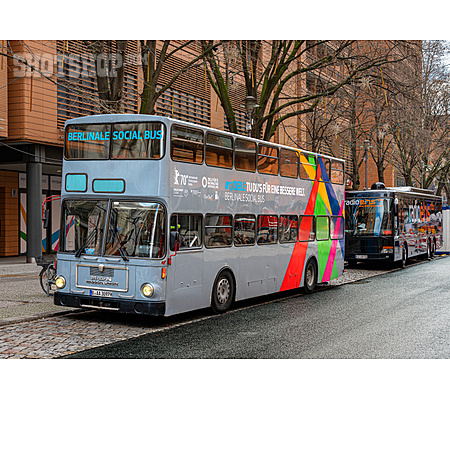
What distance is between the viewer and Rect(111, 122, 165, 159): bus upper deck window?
9953mm

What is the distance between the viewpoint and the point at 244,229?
1248cm

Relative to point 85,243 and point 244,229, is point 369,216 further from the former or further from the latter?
point 85,243

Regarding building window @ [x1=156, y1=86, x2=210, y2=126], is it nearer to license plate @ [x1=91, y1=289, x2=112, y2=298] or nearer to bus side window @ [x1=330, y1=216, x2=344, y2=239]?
bus side window @ [x1=330, y1=216, x2=344, y2=239]

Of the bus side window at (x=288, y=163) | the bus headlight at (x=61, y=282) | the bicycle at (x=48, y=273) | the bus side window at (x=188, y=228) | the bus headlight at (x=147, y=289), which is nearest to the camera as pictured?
the bus headlight at (x=147, y=289)

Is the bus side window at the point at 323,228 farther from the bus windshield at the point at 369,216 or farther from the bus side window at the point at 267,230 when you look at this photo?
the bus windshield at the point at 369,216

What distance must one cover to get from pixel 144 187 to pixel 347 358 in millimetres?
4347

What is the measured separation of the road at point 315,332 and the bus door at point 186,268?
15.9 inches

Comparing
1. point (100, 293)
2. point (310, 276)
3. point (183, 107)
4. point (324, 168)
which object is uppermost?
point (183, 107)

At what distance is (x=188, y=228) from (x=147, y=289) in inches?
55.8

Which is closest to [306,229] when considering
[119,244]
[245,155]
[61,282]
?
[245,155]

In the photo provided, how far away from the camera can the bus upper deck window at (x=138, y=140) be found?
32.7 feet

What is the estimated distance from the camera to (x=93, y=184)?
34.0 ft

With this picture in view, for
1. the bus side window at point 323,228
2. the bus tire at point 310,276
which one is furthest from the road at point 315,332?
the bus side window at point 323,228

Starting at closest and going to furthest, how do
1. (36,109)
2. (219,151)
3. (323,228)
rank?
(219,151)
(323,228)
(36,109)
